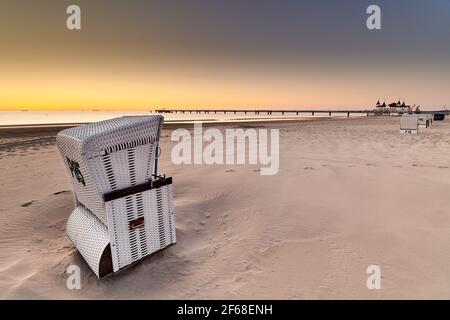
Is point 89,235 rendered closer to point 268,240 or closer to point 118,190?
point 118,190

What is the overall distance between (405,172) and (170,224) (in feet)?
21.7

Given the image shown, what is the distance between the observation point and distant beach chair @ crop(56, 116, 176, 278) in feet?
9.28

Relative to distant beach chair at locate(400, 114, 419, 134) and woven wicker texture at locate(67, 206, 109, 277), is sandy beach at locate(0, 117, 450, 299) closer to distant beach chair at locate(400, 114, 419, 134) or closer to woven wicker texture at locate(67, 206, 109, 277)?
woven wicker texture at locate(67, 206, 109, 277)

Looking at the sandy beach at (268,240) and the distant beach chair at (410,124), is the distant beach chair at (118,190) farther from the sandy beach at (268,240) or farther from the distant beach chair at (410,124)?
the distant beach chair at (410,124)

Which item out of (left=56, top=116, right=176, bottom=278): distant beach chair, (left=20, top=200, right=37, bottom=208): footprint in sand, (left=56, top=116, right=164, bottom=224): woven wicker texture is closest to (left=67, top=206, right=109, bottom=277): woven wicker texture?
(left=56, top=116, right=176, bottom=278): distant beach chair

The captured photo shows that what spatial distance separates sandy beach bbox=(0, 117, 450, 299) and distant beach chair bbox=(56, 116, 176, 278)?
0.29 metres

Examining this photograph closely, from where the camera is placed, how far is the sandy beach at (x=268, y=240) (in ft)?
9.55

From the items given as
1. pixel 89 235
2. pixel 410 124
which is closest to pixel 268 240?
pixel 89 235

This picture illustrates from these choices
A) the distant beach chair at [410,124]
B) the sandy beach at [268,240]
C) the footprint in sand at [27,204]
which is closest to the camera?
the sandy beach at [268,240]

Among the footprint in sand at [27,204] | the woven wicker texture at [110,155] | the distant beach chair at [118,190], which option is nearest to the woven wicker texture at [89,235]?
the distant beach chair at [118,190]

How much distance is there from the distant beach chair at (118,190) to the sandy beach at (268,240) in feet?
0.96

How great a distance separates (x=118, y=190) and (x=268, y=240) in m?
2.22
